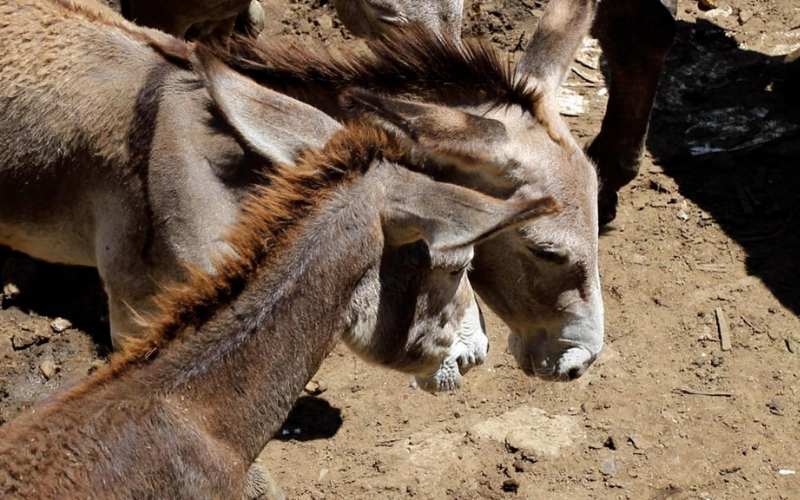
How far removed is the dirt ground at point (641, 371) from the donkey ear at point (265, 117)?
67.5 inches

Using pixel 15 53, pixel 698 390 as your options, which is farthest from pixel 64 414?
pixel 698 390

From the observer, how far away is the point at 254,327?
11.1 feet

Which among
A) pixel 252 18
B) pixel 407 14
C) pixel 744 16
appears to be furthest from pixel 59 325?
pixel 744 16

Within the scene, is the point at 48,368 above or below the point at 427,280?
below

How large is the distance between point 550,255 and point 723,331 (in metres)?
2.48

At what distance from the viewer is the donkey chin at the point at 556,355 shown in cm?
485

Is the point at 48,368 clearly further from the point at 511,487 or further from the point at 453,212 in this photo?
the point at 453,212

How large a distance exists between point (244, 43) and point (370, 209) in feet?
4.79

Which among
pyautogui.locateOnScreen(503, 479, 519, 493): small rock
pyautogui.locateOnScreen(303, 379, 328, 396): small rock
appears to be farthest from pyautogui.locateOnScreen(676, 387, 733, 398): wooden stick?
pyautogui.locateOnScreen(303, 379, 328, 396): small rock

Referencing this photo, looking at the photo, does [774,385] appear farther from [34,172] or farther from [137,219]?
[34,172]

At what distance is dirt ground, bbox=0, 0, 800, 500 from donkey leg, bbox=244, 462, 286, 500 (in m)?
0.30

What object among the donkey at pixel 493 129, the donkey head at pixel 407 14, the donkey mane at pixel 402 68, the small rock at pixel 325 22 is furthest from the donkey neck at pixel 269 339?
the small rock at pixel 325 22

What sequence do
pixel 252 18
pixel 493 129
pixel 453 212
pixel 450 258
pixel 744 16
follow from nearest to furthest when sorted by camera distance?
pixel 453 212
pixel 450 258
pixel 493 129
pixel 252 18
pixel 744 16

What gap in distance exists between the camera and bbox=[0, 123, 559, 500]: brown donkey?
10.3 feet
